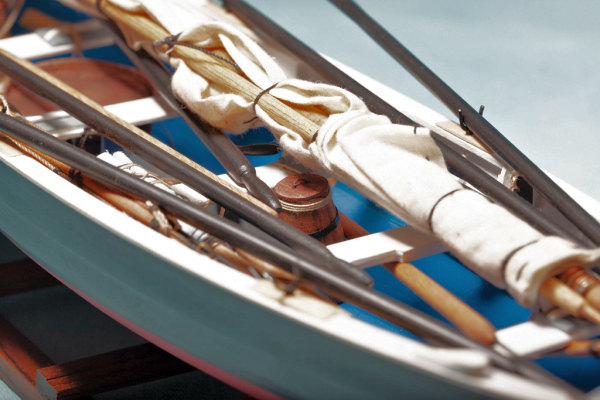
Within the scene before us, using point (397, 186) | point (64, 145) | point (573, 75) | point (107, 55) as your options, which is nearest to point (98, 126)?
point (64, 145)

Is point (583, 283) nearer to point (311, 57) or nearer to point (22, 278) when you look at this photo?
point (311, 57)

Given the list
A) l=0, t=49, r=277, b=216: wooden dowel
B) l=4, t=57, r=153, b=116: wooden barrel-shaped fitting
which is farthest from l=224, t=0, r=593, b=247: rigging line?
l=4, t=57, r=153, b=116: wooden barrel-shaped fitting

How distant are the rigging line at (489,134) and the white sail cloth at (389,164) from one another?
185mm

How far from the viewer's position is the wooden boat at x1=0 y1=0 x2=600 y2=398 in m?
1.16

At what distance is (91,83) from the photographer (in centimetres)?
239

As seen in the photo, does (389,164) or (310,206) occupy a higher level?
(389,164)

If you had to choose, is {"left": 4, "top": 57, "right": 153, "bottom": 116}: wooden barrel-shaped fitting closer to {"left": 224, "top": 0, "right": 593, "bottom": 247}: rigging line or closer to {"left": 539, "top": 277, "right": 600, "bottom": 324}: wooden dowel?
{"left": 224, "top": 0, "right": 593, "bottom": 247}: rigging line

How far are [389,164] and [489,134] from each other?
338 millimetres

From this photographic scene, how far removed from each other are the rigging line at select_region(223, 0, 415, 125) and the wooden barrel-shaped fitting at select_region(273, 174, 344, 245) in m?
0.28

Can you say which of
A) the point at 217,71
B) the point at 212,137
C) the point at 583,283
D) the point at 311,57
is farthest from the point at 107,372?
the point at 583,283

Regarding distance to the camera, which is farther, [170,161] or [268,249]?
[170,161]

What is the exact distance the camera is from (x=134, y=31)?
217 cm

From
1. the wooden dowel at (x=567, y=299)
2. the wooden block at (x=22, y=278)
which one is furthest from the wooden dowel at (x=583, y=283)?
the wooden block at (x=22, y=278)

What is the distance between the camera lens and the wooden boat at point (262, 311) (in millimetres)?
1156
